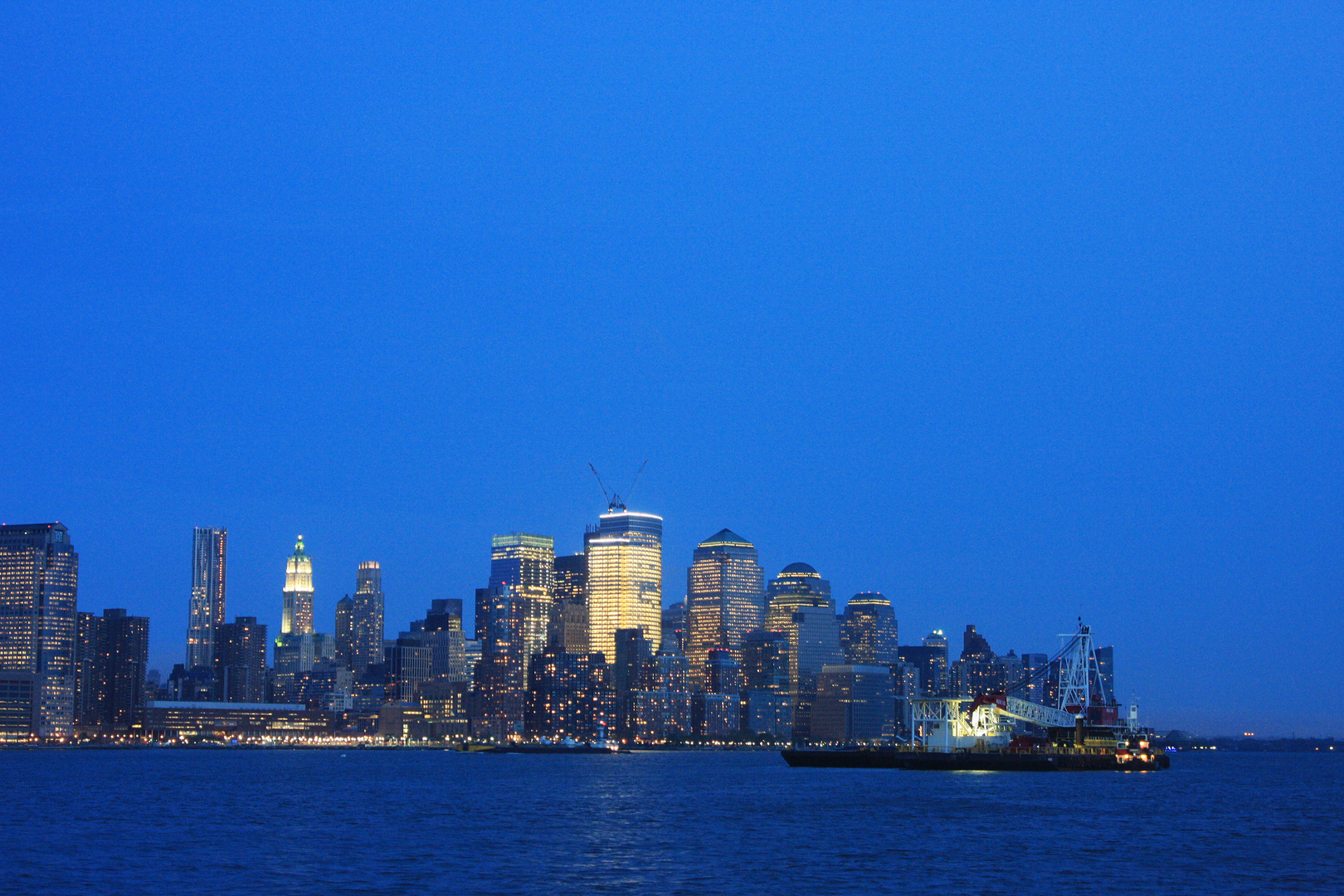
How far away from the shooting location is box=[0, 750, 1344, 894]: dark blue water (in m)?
67.8

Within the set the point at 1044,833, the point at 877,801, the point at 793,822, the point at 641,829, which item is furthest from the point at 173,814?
the point at 1044,833

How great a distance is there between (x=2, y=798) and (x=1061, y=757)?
112 m

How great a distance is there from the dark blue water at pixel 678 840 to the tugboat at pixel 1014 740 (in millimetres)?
23958

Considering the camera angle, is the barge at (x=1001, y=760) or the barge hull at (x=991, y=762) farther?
the barge at (x=1001, y=760)

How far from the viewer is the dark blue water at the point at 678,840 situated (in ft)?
222

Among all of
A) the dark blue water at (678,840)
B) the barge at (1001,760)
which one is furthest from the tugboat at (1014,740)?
the dark blue water at (678,840)

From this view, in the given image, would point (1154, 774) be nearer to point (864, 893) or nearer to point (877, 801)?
point (877, 801)

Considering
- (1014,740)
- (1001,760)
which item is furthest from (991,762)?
(1014,740)

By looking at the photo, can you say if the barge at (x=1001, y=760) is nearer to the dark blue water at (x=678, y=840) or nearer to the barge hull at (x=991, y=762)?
the barge hull at (x=991, y=762)

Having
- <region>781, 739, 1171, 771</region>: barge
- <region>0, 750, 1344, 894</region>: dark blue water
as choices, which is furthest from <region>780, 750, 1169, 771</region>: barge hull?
<region>0, 750, 1344, 894</region>: dark blue water

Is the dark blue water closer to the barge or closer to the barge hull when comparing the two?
the barge hull

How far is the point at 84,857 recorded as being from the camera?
77.3 meters

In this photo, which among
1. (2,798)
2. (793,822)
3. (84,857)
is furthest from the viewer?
(2,798)

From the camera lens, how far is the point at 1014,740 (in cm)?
18325
